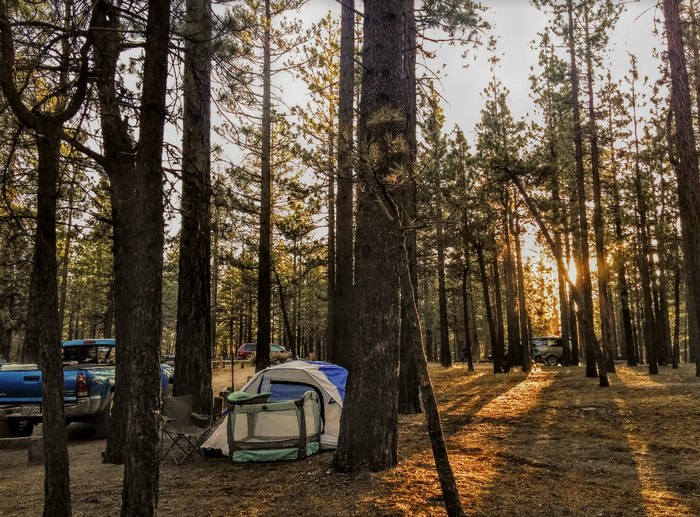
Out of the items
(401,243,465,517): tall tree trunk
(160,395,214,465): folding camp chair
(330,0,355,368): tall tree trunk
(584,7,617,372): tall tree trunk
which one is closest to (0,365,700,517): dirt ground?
(160,395,214,465): folding camp chair

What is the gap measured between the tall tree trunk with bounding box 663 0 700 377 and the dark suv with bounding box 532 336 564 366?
23.3 meters

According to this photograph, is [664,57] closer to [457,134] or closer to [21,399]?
[457,134]

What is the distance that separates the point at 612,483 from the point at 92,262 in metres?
36.0

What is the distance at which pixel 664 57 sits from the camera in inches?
457

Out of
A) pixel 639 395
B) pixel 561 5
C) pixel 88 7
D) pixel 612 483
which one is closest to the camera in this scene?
pixel 88 7

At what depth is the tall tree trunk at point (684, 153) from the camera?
9797 millimetres

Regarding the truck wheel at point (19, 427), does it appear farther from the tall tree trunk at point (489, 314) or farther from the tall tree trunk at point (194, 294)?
the tall tree trunk at point (489, 314)

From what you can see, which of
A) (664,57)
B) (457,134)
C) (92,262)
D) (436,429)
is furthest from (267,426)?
(92,262)

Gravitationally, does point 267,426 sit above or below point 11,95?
below

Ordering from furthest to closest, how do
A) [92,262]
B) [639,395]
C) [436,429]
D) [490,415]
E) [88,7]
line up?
[92,262]
[639,395]
[490,415]
[88,7]
[436,429]

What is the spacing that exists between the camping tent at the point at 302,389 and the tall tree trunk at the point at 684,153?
22.4ft

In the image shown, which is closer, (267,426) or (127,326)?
(127,326)

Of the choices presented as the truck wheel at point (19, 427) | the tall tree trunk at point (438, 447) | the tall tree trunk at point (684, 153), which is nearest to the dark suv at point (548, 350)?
the tall tree trunk at point (684, 153)

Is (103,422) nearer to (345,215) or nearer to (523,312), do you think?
(345,215)
